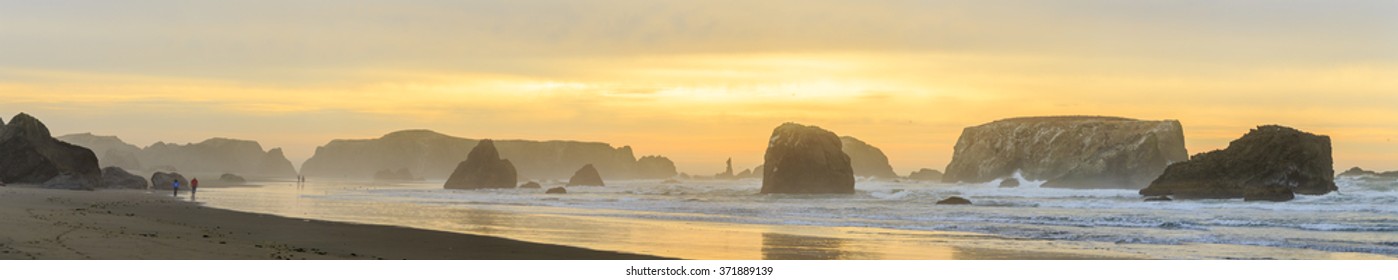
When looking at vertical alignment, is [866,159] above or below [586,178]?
above

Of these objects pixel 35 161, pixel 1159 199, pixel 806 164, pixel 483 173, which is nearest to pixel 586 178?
pixel 483 173

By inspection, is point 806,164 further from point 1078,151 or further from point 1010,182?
point 1010,182

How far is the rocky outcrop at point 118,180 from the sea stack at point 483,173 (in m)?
29.5

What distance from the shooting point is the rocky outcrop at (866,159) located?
17938 centimetres

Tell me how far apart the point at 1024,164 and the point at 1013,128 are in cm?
770

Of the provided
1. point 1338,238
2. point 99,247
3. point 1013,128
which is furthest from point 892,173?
point 99,247

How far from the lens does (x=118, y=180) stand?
2292 inches

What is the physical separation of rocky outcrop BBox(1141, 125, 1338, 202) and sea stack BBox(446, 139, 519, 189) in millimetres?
56952

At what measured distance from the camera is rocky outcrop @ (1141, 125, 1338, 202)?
4103 centimetres

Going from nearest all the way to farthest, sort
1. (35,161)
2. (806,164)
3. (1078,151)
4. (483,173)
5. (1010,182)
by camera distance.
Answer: (35,161)
(806,164)
(1078,151)
(483,173)
(1010,182)

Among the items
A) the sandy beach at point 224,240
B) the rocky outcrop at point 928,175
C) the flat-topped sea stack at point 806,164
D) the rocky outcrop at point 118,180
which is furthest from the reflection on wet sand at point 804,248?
the rocky outcrop at point 928,175

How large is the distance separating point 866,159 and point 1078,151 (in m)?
94.6

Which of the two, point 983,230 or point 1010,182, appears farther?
point 1010,182

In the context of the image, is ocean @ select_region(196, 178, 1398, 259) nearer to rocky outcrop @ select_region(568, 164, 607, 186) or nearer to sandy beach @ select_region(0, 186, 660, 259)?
sandy beach @ select_region(0, 186, 660, 259)
